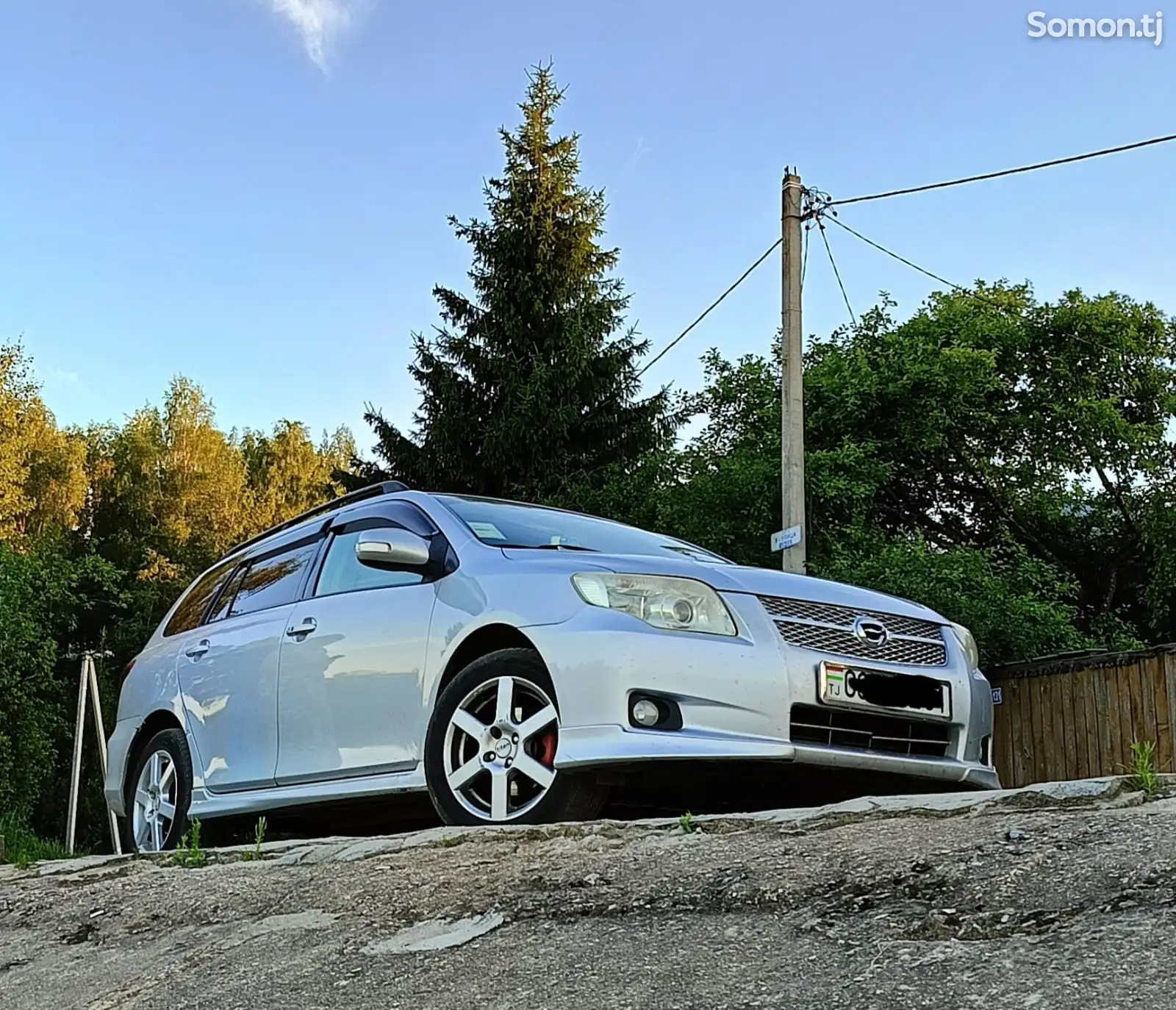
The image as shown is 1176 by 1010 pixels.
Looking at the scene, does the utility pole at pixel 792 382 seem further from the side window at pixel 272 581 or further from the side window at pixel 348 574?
the side window at pixel 348 574

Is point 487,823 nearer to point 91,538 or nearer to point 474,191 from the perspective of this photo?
point 474,191

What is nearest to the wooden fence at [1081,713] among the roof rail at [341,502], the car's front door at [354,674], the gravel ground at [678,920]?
the roof rail at [341,502]

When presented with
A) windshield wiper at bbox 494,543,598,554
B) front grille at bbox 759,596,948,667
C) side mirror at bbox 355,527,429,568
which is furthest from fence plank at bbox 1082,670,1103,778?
side mirror at bbox 355,527,429,568

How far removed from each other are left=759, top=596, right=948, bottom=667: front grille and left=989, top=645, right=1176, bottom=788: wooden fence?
5.47 m

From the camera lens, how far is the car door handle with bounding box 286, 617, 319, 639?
6.53 m

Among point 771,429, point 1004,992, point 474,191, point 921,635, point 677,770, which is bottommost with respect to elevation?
point 1004,992

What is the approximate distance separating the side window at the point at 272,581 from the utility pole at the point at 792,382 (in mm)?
6032

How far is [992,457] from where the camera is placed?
25688 mm

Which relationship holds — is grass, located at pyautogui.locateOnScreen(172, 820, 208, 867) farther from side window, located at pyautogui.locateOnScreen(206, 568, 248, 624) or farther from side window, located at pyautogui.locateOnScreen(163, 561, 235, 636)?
side window, located at pyautogui.locateOnScreen(163, 561, 235, 636)

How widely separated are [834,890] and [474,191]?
26.5 m

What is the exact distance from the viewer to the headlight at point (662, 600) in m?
5.48

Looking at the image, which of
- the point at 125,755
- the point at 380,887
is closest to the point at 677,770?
the point at 380,887

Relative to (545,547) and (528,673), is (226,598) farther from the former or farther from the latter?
(528,673)

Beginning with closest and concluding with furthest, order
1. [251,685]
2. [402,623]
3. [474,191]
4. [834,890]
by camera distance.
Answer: [834,890] → [402,623] → [251,685] → [474,191]
